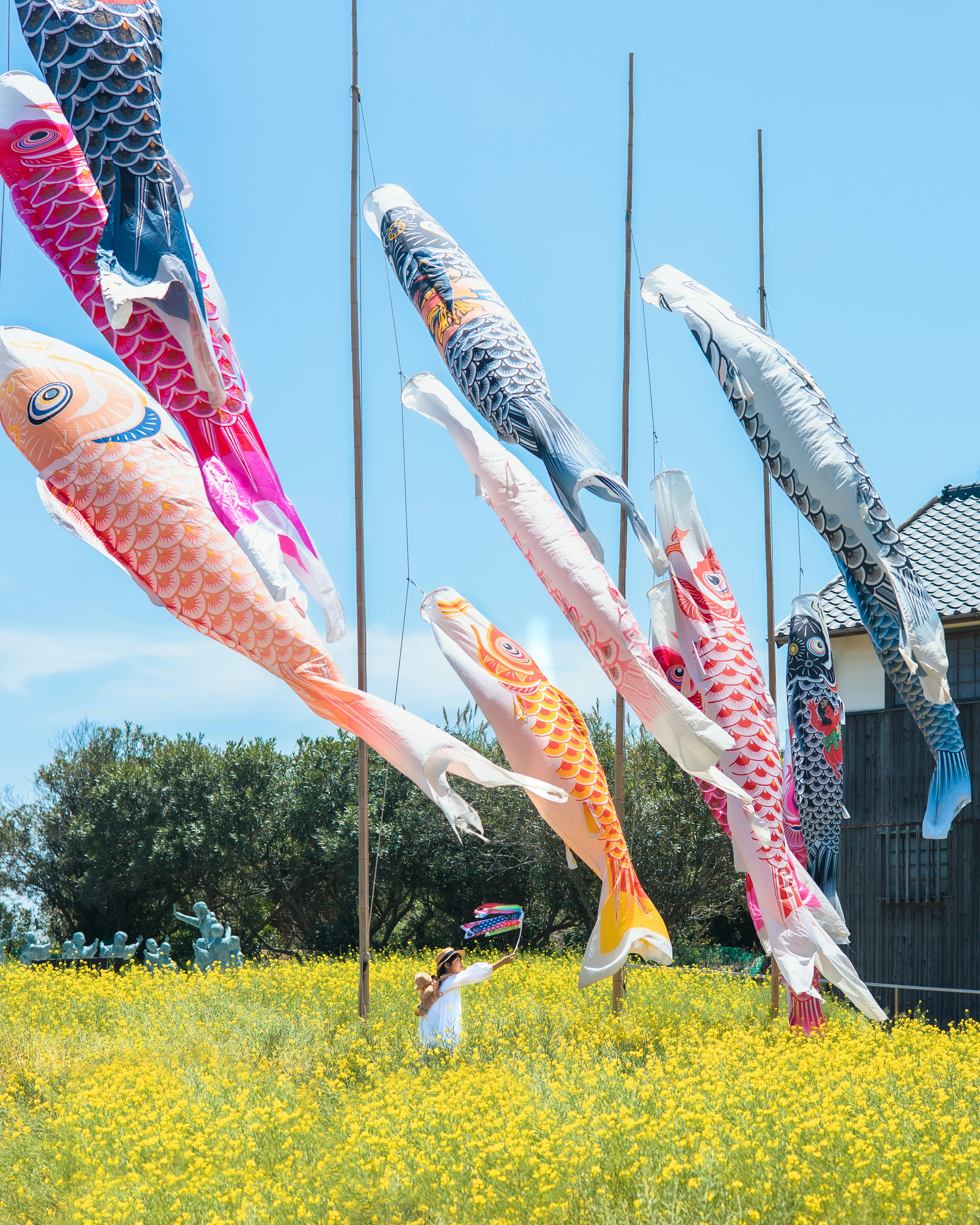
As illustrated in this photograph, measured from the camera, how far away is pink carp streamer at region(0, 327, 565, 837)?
733 centimetres

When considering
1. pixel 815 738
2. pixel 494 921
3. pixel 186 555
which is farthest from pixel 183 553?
pixel 815 738

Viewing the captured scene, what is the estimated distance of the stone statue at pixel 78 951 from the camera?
16547mm

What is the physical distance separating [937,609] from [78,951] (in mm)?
12177

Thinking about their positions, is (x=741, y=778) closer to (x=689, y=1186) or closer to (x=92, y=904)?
(x=689, y=1186)

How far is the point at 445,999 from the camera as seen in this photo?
9.12 meters

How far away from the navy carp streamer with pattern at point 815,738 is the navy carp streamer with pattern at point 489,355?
210 centimetres

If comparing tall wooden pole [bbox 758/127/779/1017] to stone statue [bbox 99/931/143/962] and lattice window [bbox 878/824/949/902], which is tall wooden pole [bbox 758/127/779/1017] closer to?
lattice window [bbox 878/824/949/902]

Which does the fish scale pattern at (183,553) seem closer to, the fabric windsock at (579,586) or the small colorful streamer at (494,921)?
the fabric windsock at (579,586)

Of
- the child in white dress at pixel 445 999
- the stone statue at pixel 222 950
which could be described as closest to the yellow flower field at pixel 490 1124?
the child in white dress at pixel 445 999

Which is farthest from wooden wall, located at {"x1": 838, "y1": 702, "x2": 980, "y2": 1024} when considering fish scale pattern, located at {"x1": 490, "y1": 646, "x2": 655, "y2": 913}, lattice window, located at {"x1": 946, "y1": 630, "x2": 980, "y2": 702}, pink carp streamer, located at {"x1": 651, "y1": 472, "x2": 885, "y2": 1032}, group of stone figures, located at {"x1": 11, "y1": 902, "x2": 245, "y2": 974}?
group of stone figures, located at {"x1": 11, "y1": 902, "x2": 245, "y2": 974}

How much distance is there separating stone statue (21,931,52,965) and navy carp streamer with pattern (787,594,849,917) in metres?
11.0

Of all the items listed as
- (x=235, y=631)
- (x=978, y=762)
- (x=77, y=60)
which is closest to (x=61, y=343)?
(x=77, y=60)

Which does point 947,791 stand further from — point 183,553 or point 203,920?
point 203,920

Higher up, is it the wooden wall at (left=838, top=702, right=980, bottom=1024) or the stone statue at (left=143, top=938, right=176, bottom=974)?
the wooden wall at (left=838, top=702, right=980, bottom=1024)
